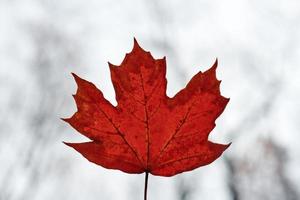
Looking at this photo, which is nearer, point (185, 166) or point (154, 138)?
point (185, 166)

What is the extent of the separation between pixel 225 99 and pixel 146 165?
25 centimetres

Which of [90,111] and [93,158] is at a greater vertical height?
[90,111]

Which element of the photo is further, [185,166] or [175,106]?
[175,106]

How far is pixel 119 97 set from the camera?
3.55 ft

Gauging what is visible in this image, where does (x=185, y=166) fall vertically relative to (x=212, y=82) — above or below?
below

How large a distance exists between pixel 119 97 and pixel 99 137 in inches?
5.0

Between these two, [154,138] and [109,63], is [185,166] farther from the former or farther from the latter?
[109,63]

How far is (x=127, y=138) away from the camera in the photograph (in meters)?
1.05

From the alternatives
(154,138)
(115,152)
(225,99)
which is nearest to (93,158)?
(115,152)

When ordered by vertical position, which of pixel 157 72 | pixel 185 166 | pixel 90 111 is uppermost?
pixel 157 72

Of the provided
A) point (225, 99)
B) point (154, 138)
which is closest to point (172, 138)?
point (154, 138)

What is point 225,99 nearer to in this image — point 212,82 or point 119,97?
point 212,82

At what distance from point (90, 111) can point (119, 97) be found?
0.09 metres

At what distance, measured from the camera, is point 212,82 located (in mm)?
1014
